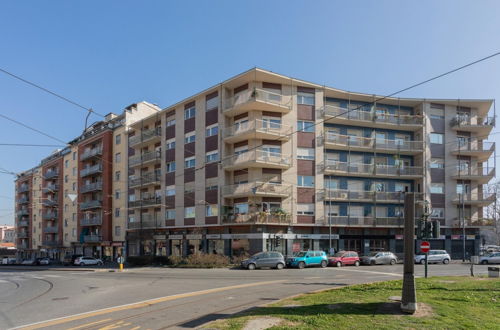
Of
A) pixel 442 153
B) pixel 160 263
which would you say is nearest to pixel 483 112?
pixel 442 153

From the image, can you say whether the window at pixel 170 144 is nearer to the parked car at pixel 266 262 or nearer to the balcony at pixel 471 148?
the parked car at pixel 266 262

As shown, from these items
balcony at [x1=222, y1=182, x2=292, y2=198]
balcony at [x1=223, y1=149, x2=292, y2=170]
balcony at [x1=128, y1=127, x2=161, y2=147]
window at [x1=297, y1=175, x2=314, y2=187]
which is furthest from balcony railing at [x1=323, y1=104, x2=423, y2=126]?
balcony at [x1=128, y1=127, x2=161, y2=147]

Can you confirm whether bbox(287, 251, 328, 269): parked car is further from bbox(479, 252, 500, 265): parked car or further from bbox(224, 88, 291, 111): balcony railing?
bbox(479, 252, 500, 265): parked car

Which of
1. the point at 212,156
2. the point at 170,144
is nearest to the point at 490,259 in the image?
the point at 212,156

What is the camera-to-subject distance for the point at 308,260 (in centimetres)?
3206

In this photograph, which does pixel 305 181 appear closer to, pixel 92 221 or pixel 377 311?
pixel 377 311

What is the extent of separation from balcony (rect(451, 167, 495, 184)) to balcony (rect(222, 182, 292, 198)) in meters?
20.6

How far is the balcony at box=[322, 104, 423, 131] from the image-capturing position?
40375 millimetres

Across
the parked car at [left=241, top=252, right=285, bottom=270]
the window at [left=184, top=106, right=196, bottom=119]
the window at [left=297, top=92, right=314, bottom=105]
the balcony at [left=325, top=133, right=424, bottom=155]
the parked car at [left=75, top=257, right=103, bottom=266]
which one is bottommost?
the parked car at [left=75, top=257, right=103, bottom=266]

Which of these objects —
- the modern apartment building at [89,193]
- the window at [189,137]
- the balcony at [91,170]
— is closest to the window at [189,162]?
the window at [189,137]

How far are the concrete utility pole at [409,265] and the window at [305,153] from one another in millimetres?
27268

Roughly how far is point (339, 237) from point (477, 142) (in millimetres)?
20690

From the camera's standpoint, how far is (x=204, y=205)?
39.6 meters

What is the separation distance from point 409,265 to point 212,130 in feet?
102
